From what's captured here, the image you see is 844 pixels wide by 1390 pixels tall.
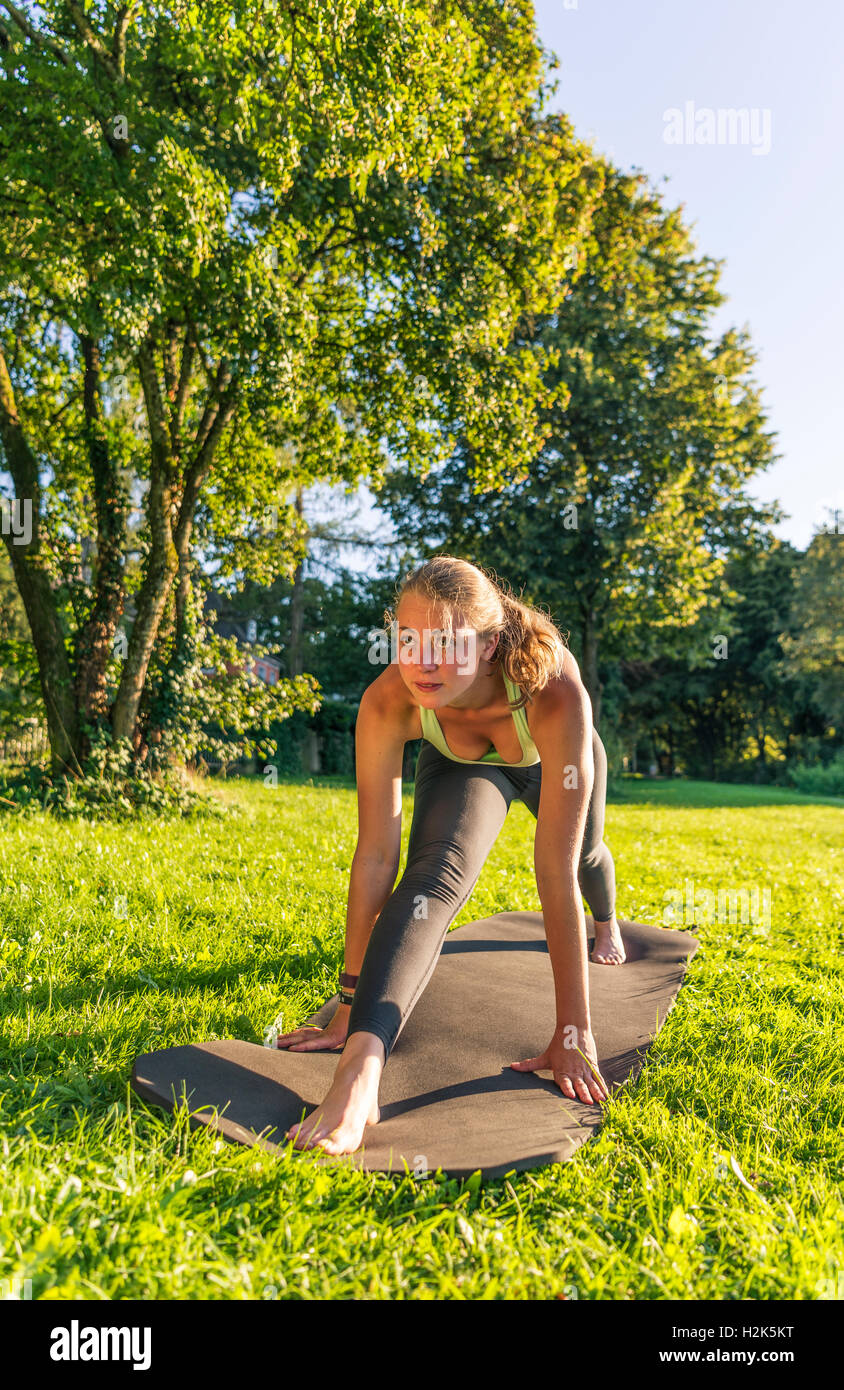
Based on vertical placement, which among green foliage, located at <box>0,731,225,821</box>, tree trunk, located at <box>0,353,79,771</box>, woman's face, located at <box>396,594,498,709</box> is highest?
tree trunk, located at <box>0,353,79,771</box>

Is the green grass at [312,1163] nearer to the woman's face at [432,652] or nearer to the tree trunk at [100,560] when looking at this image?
the woman's face at [432,652]

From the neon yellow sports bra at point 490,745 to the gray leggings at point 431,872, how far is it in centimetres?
4

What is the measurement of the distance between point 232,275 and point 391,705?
19.9 ft

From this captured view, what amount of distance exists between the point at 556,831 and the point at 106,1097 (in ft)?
5.23

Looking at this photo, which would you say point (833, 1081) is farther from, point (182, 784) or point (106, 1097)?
point (182, 784)

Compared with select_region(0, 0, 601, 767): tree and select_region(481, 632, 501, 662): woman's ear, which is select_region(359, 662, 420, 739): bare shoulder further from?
select_region(0, 0, 601, 767): tree

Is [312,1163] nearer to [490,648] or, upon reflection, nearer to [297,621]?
[490,648]

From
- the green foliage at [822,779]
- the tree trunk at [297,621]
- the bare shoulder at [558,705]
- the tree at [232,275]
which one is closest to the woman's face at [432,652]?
the bare shoulder at [558,705]

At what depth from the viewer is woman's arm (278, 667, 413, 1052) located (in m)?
2.91

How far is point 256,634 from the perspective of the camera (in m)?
33.1

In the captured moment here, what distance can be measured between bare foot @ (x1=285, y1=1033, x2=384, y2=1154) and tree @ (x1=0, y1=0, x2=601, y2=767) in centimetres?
641

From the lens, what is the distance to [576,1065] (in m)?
2.63

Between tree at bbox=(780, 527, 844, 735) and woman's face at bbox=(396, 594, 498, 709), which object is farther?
tree at bbox=(780, 527, 844, 735)

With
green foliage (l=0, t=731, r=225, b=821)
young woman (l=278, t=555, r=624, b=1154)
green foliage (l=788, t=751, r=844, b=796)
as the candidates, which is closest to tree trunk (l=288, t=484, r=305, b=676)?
green foliage (l=0, t=731, r=225, b=821)
